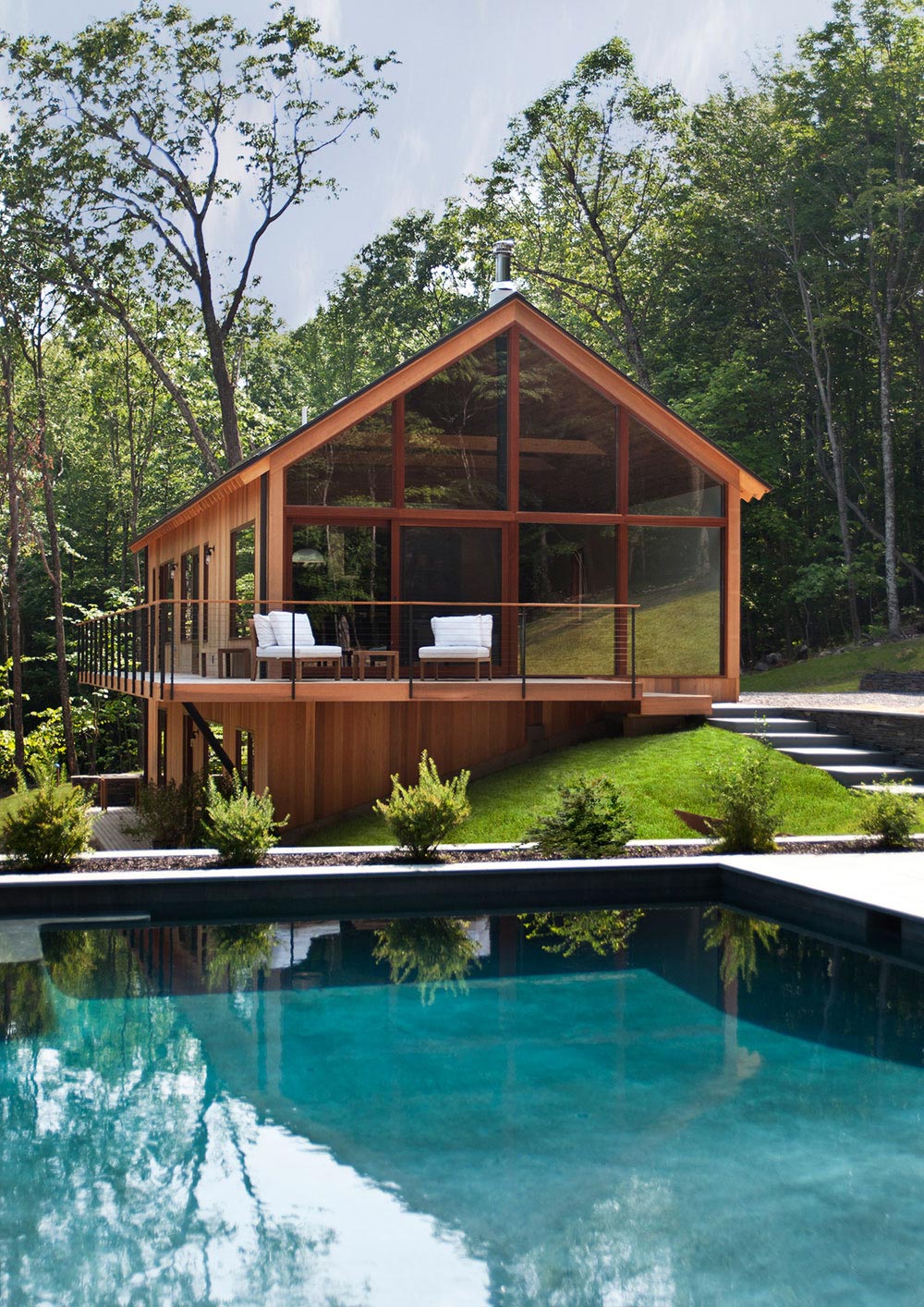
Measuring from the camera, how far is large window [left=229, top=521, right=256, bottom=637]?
653 inches

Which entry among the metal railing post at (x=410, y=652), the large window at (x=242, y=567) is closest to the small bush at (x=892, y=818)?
the metal railing post at (x=410, y=652)

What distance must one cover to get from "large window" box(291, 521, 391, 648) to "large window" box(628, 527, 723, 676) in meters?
3.29

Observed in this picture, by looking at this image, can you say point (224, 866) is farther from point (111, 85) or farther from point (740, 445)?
point (740, 445)

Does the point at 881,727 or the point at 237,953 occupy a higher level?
the point at 881,727

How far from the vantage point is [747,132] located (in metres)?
30.8

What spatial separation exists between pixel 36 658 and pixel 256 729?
70.4 feet

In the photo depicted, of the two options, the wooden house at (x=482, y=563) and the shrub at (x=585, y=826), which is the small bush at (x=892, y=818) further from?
the wooden house at (x=482, y=563)

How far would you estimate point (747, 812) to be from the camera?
11914 millimetres

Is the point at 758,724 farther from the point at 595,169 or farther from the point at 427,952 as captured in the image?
the point at 595,169

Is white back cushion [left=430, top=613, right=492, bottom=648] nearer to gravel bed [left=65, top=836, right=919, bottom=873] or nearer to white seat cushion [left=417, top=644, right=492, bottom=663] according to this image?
white seat cushion [left=417, top=644, right=492, bottom=663]

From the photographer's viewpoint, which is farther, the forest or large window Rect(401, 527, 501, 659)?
the forest

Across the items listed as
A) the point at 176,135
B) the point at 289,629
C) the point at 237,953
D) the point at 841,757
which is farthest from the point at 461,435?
the point at 176,135

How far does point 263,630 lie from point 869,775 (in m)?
7.01

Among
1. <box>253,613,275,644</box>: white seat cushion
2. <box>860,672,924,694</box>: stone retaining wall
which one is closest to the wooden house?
<box>253,613,275,644</box>: white seat cushion
